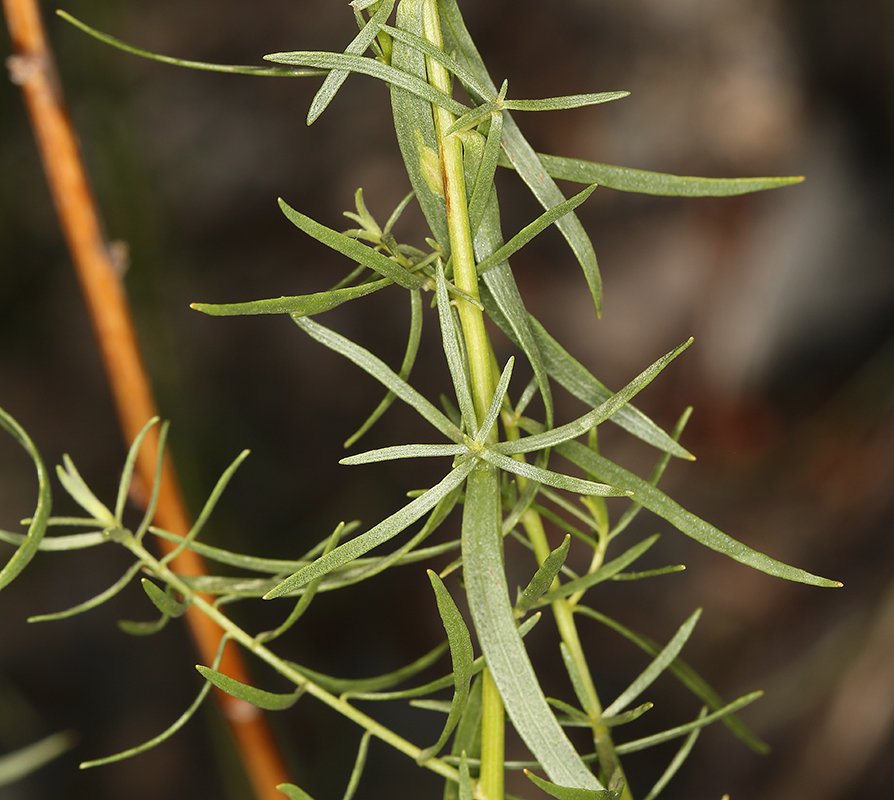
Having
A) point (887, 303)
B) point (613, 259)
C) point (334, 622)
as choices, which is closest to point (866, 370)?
point (887, 303)

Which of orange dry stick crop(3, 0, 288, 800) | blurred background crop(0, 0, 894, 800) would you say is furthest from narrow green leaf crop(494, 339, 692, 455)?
blurred background crop(0, 0, 894, 800)

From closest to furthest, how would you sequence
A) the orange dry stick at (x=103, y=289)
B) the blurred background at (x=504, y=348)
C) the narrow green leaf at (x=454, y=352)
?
the narrow green leaf at (x=454, y=352) → the orange dry stick at (x=103, y=289) → the blurred background at (x=504, y=348)

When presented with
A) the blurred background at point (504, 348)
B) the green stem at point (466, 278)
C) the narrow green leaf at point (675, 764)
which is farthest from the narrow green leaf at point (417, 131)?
the blurred background at point (504, 348)

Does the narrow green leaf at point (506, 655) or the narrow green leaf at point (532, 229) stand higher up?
the narrow green leaf at point (532, 229)

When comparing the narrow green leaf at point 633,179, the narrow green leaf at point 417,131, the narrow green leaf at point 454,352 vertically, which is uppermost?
the narrow green leaf at point 417,131

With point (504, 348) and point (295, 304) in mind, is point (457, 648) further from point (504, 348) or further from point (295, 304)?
point (504, 348)

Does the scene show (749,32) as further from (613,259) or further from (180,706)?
(180,706)

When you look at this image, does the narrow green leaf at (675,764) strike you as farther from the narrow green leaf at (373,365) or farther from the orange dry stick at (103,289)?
the orange dry stick at (103,289)
